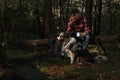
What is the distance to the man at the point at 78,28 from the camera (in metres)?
14.0

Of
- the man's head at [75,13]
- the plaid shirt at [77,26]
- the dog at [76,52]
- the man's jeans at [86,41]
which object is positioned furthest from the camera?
the plaid shirt at [77,26]

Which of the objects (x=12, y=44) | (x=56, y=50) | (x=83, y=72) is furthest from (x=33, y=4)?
(x=83, y=72)

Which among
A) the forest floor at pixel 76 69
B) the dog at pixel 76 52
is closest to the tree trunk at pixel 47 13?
the forest floor at pixel 76 69

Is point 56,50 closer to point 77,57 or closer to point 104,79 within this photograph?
point 77,57

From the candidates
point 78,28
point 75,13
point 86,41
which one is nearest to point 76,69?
point 86,41

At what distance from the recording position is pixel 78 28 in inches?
563

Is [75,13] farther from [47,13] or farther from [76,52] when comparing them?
[47,13]

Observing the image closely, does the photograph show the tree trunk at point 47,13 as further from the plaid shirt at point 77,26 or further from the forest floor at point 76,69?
the plaid shirt at point 77,26

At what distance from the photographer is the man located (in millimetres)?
13977

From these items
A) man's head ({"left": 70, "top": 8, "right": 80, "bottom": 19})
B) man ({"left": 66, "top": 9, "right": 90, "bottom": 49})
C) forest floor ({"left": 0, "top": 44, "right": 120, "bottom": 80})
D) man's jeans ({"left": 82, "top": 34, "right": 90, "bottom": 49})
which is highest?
man's head ({"left": 70, "top": 8, "right": 80, "bottom": 19})

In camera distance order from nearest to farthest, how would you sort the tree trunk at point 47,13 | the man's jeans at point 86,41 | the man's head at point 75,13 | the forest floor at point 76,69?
the forest floor at point 76,69 → the man's jeans at point 86,41 → the man's head at point 75,13 → the tree trunk at point 47,13

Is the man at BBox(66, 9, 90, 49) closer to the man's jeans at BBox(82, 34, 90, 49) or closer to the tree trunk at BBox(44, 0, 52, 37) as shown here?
the man's jeans at BBox(82, 34, 90, 49)

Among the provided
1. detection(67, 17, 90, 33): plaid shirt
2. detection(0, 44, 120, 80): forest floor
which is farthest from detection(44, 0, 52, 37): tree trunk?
detection(67, 17, 90, 33): plaid shirt

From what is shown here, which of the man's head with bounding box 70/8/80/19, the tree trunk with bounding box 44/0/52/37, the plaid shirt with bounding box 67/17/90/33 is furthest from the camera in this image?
the tree trunk with bounding box 44/0/52/37
